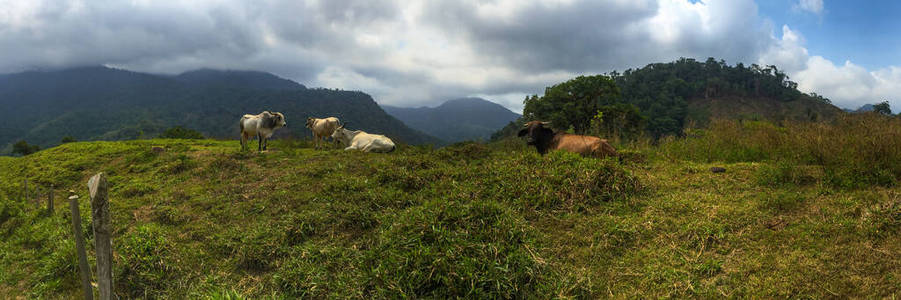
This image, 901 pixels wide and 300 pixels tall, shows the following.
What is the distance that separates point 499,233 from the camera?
3.39 metres

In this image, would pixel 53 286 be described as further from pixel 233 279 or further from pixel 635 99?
pixel 635 99

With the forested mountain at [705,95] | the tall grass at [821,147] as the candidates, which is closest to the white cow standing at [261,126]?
the tall grass at [821,147]

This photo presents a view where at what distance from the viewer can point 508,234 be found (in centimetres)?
341

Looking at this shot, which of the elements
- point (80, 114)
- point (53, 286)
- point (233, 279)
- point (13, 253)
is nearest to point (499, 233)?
point (233, 279)

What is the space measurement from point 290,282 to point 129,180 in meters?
6.92

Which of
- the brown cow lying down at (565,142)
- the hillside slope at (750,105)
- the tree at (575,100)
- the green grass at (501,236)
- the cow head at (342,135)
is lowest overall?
the green grass at (501,236)

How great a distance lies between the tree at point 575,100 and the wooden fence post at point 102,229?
33.1 m

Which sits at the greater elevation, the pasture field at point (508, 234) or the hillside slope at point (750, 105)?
the hillside slope at point (750, 105)

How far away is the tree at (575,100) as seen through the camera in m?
34.0

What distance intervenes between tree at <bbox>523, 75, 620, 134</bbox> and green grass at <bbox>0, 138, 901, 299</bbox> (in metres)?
28.5

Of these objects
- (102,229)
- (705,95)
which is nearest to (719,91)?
(705,95)

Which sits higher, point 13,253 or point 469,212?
point 469,212

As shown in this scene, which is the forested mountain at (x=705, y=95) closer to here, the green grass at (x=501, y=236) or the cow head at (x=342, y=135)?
the cow head at (x=342, y=135)

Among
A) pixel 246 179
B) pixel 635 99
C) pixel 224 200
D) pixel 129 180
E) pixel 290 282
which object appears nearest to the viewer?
pixel 290 282
